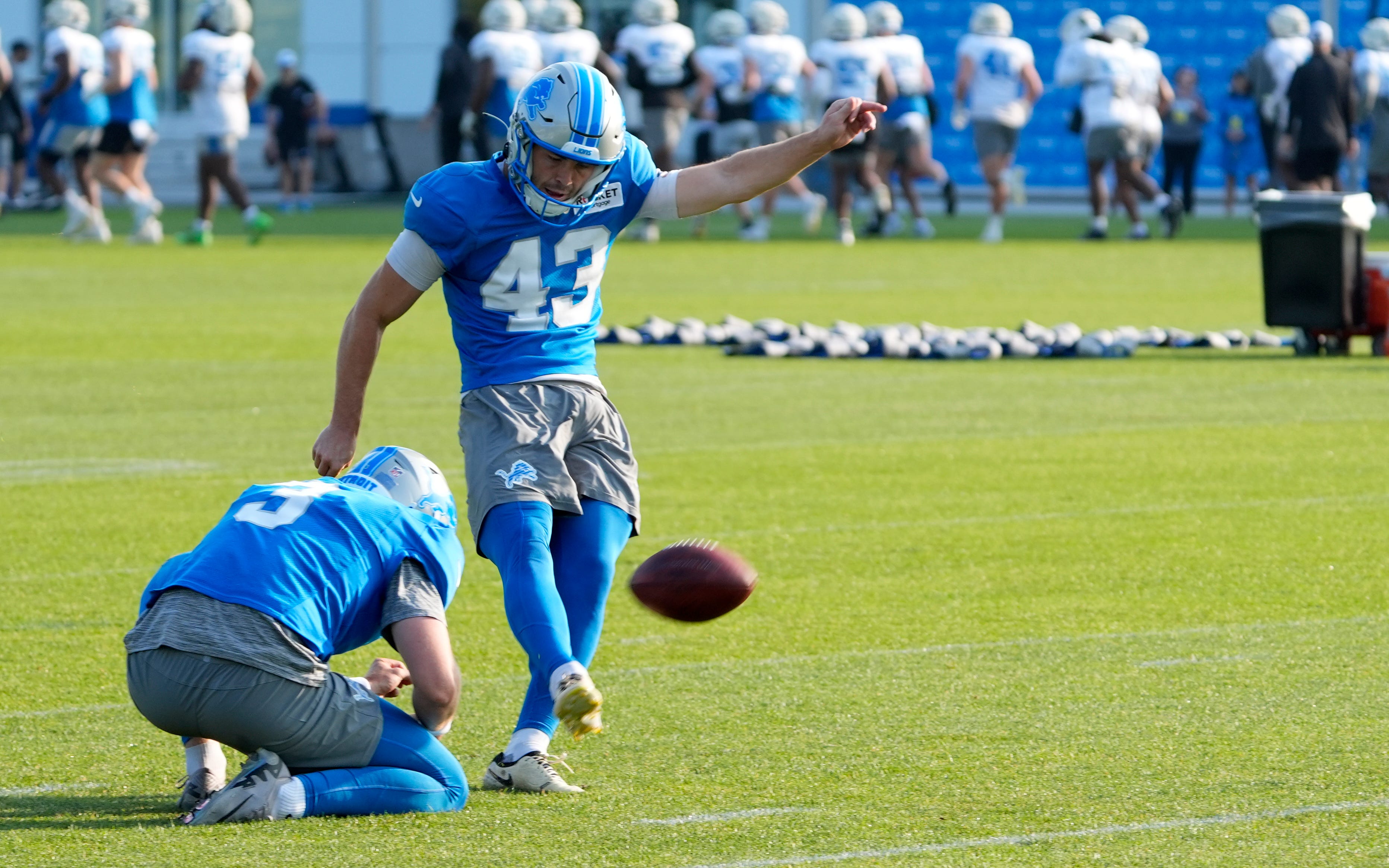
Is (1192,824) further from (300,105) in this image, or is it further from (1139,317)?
(300,105)

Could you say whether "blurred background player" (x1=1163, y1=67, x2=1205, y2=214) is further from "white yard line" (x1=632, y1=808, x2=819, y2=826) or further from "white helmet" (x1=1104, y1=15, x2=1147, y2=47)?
"white yard line" (x1=632, y1=808, x2=819, y2=826)

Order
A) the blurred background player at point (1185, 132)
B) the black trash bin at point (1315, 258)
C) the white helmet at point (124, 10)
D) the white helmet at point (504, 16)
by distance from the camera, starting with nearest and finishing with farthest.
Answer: the black trash bin at point (1315, 258) → the white helmet at point (124, 10) → the white helmet at point (504, 16) → the blurred background player at point (1185, 132)

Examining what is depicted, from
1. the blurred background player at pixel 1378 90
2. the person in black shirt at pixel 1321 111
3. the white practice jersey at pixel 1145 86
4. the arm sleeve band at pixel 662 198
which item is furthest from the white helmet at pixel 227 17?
the arm sleeve band at pixel 662 198

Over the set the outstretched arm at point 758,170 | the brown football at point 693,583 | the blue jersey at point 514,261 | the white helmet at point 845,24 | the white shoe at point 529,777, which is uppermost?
the white helmet at point 845,24

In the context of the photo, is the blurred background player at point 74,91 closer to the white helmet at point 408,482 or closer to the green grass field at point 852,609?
the green grass field at point 852,609

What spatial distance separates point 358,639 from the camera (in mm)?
5203

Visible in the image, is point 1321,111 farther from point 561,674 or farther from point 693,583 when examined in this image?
point 561,674

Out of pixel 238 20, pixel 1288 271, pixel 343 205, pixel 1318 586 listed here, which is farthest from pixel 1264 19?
pixel 1318 586

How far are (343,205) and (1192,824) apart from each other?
111ft

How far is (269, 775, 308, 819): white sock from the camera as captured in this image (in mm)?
5059

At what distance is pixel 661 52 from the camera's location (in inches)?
1122

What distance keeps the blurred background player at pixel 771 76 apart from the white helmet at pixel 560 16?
206 centimetres

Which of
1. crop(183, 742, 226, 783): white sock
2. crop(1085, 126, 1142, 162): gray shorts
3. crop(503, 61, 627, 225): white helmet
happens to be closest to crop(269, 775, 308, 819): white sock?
crop(183, 742, 226, 783): white sock

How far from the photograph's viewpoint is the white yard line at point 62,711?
20.3ft
